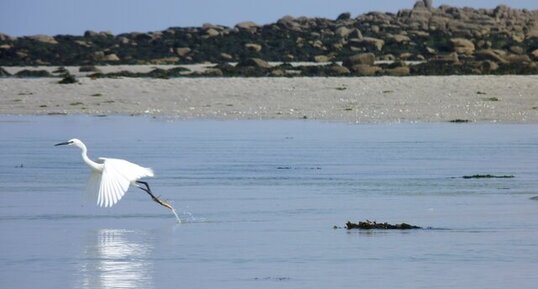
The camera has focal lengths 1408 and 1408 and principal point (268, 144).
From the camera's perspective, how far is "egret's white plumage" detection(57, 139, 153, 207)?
12.8 meters

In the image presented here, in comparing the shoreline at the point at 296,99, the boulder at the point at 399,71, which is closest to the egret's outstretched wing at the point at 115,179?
the shoreline at the point at 296,99

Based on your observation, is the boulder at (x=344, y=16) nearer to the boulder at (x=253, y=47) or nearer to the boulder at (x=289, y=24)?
the boulder at (x=289, y=24)

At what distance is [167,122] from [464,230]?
17.5 m

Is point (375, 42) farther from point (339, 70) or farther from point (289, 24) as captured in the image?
point (339, 70)

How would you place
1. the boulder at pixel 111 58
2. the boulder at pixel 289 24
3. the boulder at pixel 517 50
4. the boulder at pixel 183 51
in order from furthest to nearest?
the boulder at pixel 289 24, the boulder at pixel 183 51, the boulder at pixel 111 58, the boulder at pixel 517 50

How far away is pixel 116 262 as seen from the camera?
32.8 feet

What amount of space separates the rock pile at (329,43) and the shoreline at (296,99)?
9.33 metres

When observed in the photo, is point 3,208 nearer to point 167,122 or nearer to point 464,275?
point 464,275

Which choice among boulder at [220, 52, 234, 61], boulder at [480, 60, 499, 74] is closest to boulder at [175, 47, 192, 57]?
boulder at [220, 52, 234, 61]

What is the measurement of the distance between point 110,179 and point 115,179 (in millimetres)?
62

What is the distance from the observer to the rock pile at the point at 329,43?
61406mm

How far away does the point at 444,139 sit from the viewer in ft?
73.7

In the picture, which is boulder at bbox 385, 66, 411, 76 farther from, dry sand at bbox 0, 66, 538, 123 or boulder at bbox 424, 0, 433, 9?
boulder at bbox 424, 0, 433, 9

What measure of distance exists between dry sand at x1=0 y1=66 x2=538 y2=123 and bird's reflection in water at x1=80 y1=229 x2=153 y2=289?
55.3 feet
